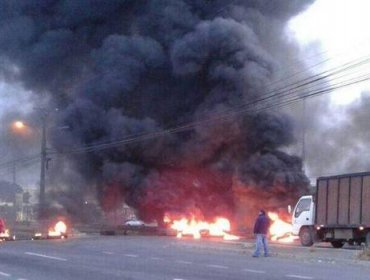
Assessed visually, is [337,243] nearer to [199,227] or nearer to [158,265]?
[158,265]

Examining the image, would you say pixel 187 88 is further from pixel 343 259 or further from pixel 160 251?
pixel 343 259

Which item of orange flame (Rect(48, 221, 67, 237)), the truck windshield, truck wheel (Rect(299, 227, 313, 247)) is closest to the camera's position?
truck wheel (Rect(299, 227, 313, 247))

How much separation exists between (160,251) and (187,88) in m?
22.8

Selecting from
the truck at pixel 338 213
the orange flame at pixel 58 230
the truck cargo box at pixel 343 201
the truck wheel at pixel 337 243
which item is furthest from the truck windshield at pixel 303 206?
the orange flame at pixel 58 230

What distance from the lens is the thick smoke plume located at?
147 ft

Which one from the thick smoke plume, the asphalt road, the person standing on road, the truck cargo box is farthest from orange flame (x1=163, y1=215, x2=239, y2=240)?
the person standing on road

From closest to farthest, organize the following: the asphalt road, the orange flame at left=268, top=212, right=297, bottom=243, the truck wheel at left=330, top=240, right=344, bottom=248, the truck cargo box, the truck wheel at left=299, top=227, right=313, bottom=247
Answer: the asphalt road, the truck cargo box, the truck wheel at left=330, top=240, right=344, bottom=248, the truck wheel at left=299, top=227, right=313, bottom=247, the orange flame at left=268, top=212, right=297, bottom=243

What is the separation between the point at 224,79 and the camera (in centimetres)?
4531

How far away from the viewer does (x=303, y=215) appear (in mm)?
31328

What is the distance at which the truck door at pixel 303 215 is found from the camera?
30.9 meters

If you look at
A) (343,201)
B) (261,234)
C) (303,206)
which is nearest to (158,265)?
(261,234)

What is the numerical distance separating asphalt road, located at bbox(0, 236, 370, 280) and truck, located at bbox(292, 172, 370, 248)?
4.77m

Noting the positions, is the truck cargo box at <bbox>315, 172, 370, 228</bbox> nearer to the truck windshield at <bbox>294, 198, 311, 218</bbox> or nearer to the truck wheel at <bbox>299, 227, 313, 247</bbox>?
the truck wheel at <bbox>299, 227, 313, 247</bbox>

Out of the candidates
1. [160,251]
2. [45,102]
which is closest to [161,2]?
[45,102]
